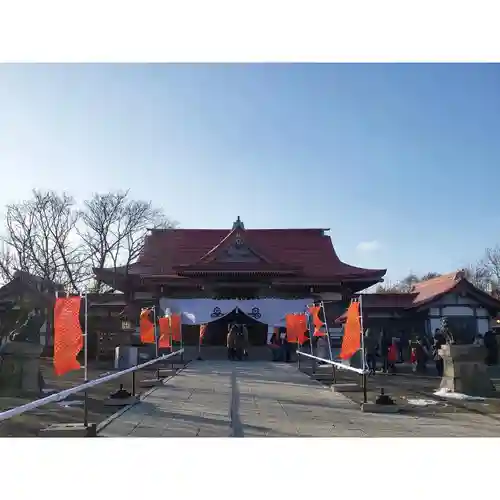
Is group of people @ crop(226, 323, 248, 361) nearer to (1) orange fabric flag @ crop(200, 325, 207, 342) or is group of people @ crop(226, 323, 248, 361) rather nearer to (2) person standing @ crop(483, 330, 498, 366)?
(1) orange fabric flag @ crop(200, 325, 207, 342)

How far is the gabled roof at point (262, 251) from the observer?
20.7 m

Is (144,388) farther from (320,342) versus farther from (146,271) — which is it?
(146,271)

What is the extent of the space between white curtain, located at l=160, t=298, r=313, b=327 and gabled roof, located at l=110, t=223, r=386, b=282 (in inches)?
57.0

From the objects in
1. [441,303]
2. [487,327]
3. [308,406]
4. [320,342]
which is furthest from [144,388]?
[487,327]

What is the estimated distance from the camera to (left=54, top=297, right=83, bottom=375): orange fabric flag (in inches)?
254

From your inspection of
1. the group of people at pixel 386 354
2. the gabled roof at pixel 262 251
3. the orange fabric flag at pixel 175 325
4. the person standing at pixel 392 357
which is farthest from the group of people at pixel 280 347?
the person standing at pixel 392 357

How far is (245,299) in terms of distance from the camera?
776 inches

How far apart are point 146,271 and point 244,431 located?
623 inches

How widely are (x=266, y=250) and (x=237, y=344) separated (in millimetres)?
6103

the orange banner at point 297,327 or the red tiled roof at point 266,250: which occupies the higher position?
the red tiled roof at point 266,250

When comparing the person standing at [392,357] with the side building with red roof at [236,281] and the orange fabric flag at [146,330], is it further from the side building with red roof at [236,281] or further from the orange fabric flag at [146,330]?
the orange fabric flag at [146,330]

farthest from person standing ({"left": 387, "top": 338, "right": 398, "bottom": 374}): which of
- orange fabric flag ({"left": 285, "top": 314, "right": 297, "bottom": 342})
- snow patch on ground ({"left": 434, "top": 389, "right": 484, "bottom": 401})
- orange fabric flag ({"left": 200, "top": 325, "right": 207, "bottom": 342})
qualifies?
orange fabric flag ({"left": 200, "top": 325, "right": 207, "bottom": 342})

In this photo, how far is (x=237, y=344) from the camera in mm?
18688

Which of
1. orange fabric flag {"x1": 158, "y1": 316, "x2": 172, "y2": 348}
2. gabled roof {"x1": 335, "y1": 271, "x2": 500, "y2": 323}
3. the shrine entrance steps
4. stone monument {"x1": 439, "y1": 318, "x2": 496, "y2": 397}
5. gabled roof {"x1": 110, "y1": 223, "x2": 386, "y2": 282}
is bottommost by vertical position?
the shrine entrance steps
